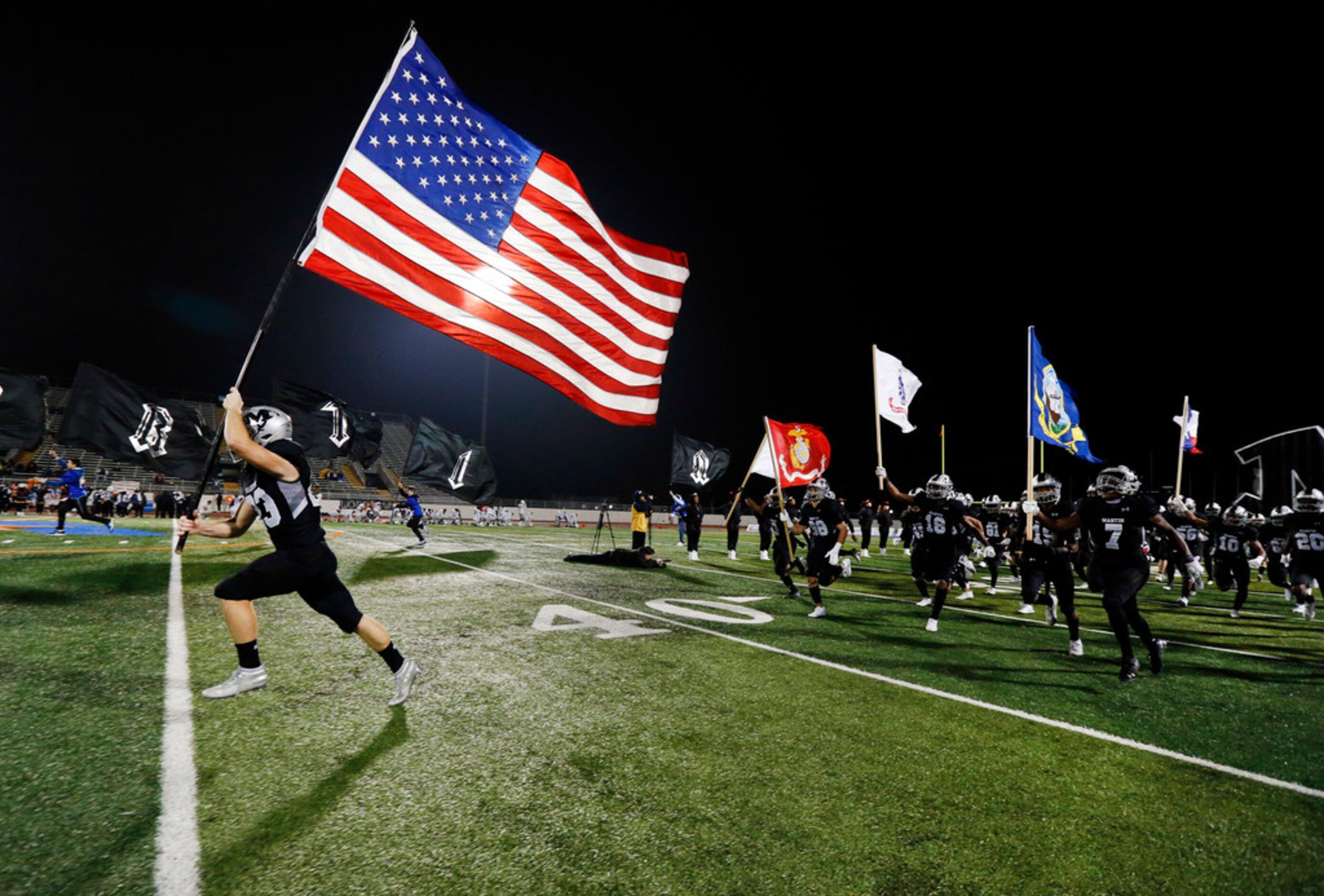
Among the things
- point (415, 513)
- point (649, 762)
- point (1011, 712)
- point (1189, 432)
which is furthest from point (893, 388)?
point (1189, 432)

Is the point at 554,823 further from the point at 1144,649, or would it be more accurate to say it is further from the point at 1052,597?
the point at 1052,597

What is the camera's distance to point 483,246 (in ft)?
26.5

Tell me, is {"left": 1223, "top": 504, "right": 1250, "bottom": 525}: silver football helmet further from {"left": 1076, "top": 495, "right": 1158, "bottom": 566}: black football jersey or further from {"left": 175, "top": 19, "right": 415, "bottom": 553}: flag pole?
{"left": 175, "top": 19, "right": 415, "bottom": 553}: flag pole

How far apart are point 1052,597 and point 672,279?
8.90m

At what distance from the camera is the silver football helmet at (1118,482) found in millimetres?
7117

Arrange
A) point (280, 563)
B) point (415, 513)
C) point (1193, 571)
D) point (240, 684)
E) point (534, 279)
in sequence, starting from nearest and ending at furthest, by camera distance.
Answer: point (280, 563) < point (240, 684) < point (1193, 571) < point (534, 279) < point (415, 513)

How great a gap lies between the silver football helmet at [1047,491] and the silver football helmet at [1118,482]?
73.7 inches

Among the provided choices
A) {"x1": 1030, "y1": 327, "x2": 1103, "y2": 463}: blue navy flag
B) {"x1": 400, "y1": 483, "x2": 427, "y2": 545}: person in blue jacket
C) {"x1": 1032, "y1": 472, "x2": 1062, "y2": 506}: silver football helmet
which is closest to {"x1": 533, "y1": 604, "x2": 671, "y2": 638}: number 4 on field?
{"x1": 1032, "y1": 472, "x2": 1062, "y2": 506}: silver football helmet

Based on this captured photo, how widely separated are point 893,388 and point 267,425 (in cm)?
1270

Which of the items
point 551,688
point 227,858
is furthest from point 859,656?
point 227,858

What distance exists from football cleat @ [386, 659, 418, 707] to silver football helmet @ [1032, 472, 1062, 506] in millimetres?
9065

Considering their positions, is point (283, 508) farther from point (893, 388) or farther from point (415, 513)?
point (415, 513)

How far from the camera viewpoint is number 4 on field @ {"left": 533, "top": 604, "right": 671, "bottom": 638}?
7914 millimetres

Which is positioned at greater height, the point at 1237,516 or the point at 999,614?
the point at 1237,516
